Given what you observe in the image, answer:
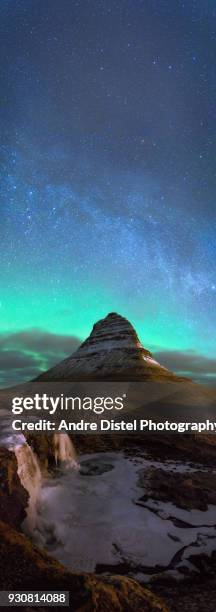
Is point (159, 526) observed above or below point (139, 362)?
below

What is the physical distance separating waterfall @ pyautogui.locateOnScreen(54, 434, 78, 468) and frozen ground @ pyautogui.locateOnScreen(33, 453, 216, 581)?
5.00 ft

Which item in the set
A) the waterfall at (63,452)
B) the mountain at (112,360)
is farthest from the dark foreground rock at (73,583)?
the mountain at (112,360)

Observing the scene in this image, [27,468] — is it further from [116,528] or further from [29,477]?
[116,528]

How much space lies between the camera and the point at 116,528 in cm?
1047

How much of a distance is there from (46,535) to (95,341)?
367ft

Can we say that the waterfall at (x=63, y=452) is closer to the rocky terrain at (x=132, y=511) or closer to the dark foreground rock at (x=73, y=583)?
the rocky terrain at (x=132, y=511)

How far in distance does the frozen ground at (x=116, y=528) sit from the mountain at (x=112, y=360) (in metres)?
59.2

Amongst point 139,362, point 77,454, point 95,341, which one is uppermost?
point 95,341

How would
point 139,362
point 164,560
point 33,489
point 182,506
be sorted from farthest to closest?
point 139,362, point 182,506, point 33,489, point 164,560

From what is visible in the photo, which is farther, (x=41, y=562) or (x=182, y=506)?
(x=182, y=506)

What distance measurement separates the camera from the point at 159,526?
35.4ft

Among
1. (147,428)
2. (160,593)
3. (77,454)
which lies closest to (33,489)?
(160,593)

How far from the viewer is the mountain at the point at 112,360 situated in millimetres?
82900

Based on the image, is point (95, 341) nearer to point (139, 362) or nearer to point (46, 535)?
point (139, 362)
